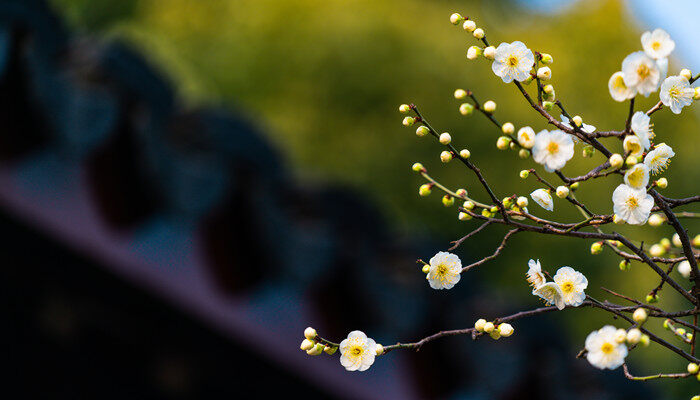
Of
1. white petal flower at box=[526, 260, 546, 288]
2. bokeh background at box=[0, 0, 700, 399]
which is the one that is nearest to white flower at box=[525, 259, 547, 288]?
white petal flower at box=[526, 260, 546, 288]

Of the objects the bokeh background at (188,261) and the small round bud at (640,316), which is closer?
the small round bud at (640,316)

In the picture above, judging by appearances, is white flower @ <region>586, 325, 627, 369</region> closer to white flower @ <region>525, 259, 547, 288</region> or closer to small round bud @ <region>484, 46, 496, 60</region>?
white flower @ <region>525, 259, 547, 288</region>

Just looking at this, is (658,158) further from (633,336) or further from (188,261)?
(188,261)

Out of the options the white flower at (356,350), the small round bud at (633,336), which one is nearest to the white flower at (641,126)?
the small round bud at (633,336)

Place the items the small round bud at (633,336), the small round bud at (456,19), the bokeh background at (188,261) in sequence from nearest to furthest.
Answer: the small round bud at (633,336), the small round bud at (456,19), the bokeh background at (188,261)

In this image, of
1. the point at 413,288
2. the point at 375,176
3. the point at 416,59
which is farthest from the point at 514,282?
the point at 413,288

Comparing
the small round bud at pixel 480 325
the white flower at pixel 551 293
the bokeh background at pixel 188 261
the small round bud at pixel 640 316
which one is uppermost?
the bokeh background at pixel 188 261

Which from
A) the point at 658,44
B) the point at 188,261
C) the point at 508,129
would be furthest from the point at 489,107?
the point at 188,261

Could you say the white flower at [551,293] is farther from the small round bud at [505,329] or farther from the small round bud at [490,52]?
the small round bud at [490,52]
